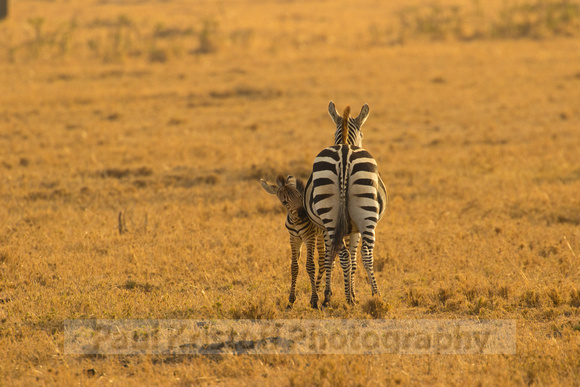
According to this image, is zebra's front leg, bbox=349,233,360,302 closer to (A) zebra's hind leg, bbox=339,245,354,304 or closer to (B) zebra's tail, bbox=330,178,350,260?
(A) zebra's hind leg, bbox=339,245,354,304

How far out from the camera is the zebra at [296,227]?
7090 millimetres

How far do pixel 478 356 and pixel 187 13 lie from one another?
42.6m

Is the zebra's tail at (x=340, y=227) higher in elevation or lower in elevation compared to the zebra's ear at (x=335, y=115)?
lower

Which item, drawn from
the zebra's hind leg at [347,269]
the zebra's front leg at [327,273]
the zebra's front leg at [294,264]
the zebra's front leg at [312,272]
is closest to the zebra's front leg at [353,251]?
the zebra's hind leg at [347,269]

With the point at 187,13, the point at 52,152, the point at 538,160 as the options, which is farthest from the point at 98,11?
the point at 538,160

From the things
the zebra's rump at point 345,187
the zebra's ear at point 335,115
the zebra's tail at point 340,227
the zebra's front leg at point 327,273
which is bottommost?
the zebra's front leg at point 327,273

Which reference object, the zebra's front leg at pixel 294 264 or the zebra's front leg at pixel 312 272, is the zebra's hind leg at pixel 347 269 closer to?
the zebra's front leg at pixel 312 272

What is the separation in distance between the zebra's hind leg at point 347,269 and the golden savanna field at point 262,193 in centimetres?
18

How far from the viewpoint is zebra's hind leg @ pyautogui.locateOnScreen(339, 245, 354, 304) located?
7000 mm

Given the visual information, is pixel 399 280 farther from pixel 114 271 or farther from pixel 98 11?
pixel 98 11

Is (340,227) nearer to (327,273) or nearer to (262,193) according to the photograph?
(327,273)

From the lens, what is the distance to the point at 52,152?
15.0m

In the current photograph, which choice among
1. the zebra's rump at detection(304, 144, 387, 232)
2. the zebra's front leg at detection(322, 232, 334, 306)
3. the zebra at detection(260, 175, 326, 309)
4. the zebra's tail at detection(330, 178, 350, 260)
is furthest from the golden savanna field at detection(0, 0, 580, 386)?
the zebra's rump at detection(304, 144, 387, 232)

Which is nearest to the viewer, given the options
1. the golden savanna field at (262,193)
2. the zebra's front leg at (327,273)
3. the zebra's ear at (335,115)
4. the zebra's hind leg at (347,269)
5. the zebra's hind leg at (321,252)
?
the golden savanna field at (262,193)
